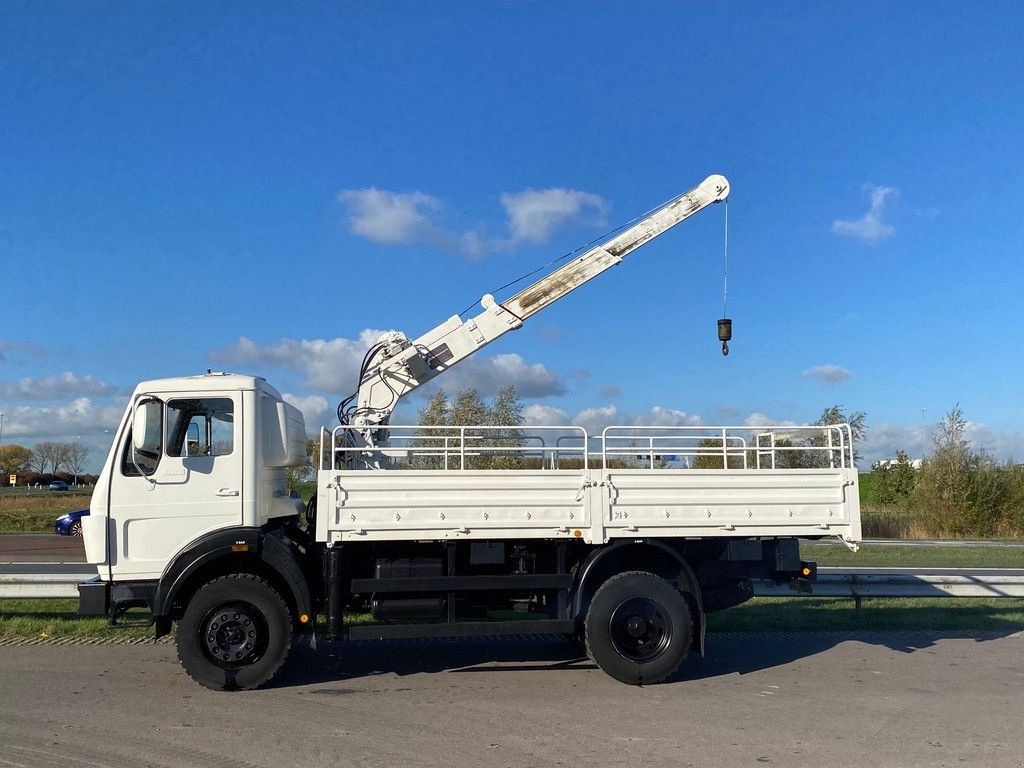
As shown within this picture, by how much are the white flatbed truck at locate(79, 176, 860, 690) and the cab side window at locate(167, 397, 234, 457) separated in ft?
0.04

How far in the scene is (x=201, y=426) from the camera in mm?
8078

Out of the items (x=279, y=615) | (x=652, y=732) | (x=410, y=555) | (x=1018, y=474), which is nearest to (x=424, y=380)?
(x=410, y=555)

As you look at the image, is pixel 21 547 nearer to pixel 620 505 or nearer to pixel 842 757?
pixel 620 505

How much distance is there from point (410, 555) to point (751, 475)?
3351 millimetres

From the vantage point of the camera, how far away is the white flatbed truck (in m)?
7.81

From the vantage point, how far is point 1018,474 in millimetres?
29922

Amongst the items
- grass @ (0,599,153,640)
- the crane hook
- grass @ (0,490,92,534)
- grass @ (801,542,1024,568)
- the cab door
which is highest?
the crane hook

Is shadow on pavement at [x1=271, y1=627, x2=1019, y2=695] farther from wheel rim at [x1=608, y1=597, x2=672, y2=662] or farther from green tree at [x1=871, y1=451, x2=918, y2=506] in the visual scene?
green tree at [x1=871, y1=451, x2=918, y2=506]

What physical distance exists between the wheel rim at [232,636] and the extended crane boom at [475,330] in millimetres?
2539

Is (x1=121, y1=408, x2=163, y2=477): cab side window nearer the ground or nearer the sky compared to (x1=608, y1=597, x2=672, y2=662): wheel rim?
nearer the sky

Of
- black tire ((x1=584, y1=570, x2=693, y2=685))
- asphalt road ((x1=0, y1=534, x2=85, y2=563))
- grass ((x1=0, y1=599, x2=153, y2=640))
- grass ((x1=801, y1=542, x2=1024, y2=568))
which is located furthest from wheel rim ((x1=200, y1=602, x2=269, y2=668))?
grass ((x1=801, y1=542, x2=1024, y2=568))

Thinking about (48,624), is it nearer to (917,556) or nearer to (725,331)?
(725,331)

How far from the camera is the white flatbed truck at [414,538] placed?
307 inches

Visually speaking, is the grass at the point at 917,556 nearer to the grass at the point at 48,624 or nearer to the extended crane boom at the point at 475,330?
the extended crane boom at the point at 475,330
